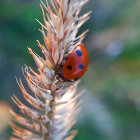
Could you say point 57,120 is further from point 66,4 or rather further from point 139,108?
point 139,108

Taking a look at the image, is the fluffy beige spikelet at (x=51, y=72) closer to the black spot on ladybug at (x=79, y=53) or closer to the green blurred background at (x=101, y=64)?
the black spot on ladybug at (x=79, y=53)

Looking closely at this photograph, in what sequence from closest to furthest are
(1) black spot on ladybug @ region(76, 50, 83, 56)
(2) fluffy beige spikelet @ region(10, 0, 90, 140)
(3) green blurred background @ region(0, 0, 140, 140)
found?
1. (2) fluffy beige spikelet @ region(10, 0, 90, 140)
2. (1) black spot on ladybug @ region(76, 50, 83, 56)
3. (3) green blurred background @ region(0, 0, 140, 140)

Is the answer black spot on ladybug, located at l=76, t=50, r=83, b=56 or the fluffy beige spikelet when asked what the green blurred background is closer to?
black spot on ladybug, located at l=76, t=50, r=83, b=56

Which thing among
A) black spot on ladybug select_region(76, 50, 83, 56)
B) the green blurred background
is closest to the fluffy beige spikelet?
black spot on ladybug select_region(76, 50, 83, 56)

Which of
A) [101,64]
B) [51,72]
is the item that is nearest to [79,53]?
[51,72]

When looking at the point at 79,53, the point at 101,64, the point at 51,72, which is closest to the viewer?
the point at 51,72

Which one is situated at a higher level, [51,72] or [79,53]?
[79,53]

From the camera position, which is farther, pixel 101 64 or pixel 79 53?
pixel 101 64

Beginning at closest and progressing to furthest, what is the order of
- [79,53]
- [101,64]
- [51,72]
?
[51,72] < [79,53] < [101,64]

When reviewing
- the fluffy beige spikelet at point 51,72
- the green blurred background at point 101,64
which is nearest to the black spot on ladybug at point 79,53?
the fluffy beige spikelet at point 51,72

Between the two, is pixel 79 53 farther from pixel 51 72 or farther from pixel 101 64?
pixel 101 64
